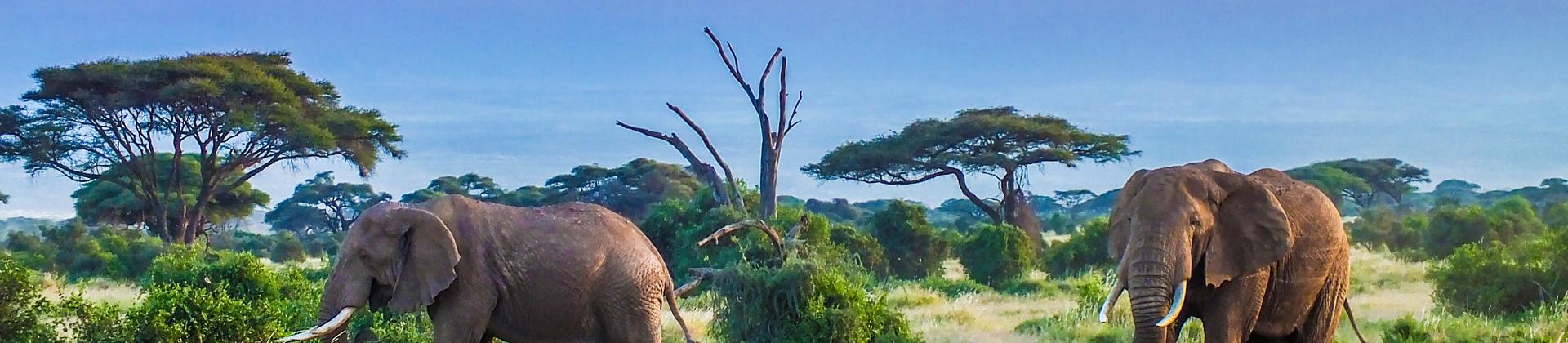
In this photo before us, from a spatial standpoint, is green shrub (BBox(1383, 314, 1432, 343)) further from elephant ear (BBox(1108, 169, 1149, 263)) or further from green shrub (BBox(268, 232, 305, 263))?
green shrub (BBox(268, 232, 305, 263))

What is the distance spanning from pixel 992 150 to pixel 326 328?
26.2m

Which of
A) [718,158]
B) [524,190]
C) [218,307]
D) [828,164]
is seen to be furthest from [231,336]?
[524,190]

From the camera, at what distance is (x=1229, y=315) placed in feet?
25.7

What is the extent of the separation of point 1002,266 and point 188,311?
15.2 metres

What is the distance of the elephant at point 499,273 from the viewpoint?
25.0 ft

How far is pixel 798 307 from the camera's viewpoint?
38.7 feet

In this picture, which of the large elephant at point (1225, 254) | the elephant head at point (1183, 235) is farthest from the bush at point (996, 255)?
the elephant head at point (1183, 235)

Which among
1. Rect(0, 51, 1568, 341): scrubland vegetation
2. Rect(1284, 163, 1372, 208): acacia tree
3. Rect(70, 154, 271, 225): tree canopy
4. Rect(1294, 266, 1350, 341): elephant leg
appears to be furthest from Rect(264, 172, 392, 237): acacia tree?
Rect(1294, 266, 1350, 341): elephant leg

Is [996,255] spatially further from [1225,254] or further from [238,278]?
[1225,254]

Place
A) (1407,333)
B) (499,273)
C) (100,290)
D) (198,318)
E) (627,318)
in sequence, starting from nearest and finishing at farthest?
(499,273) → (627,318) → (198,318) → (1407,333) → (100,290)

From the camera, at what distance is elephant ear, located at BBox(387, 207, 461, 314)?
7598 mm

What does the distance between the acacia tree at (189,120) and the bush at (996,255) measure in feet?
46.1

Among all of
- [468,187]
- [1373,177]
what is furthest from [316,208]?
[1373,177]

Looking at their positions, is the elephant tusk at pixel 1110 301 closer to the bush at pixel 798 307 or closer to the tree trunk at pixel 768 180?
A: the bush at pixel 798 307
